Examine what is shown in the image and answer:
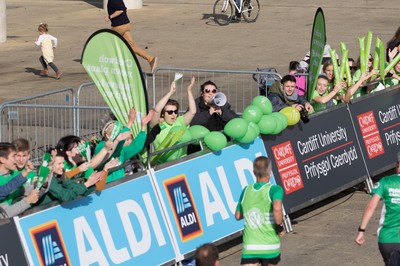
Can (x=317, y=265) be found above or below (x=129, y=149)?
below

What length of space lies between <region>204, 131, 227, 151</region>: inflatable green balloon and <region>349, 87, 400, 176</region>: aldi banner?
324 centimetres

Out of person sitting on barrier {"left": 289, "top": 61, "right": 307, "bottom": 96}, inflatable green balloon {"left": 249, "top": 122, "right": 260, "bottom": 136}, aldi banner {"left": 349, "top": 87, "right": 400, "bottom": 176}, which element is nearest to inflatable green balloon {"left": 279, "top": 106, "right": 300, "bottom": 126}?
inflatable green balloon {"left": 249, "top": 122, "right": 260, "bottom": 136}

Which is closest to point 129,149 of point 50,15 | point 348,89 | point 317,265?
point 317,265

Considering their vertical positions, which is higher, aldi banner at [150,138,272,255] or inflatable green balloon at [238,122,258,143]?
inflatable green balloon at [238,122,258,143]

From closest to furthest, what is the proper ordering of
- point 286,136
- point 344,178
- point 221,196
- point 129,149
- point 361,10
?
point 129,149 < point 221,196 < point 286,136 < point 344,178 < point 361,10

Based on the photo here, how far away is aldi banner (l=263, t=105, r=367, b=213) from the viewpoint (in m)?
13.5

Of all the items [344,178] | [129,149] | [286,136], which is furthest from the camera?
[344,178]

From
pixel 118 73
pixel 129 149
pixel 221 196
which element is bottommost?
pixel 221 196

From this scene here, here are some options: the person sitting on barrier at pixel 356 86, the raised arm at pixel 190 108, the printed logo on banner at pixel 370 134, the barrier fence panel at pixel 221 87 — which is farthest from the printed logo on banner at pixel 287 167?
the barrier fence panel at pixel 221 87

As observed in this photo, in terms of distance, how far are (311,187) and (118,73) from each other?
3475 millimetres

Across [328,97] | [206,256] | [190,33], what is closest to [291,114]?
[328,97]

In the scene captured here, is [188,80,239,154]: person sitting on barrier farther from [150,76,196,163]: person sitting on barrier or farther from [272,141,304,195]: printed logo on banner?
[272,141,304,195]: printed logo on banner

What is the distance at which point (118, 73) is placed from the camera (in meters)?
11.6

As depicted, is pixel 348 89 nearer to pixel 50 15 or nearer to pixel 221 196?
pixel 221 196
